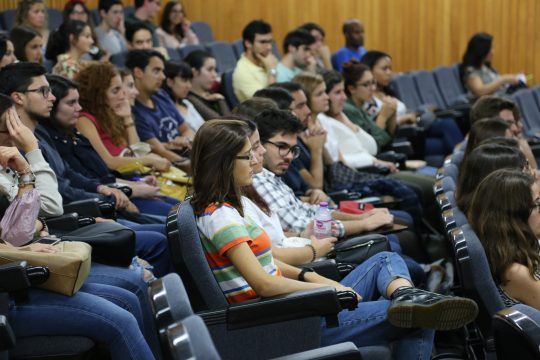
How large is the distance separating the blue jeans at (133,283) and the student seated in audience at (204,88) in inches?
91.5

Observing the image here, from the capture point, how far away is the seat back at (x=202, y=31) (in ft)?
25.5

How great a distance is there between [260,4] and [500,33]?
251cm

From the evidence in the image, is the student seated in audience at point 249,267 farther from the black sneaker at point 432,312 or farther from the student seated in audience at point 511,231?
the student seated in audience at point 511,231

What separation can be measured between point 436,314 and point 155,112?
2599 millimetres

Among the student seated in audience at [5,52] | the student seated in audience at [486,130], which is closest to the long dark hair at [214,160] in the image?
the student seated in audience at [5,52]

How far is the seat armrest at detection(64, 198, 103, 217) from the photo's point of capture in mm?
3146

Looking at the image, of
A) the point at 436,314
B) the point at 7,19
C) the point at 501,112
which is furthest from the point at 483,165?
the point at 7,19

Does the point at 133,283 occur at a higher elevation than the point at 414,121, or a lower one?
→ higher

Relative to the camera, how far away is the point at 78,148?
3.57 m

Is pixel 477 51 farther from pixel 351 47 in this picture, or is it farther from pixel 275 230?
pixel 275 230

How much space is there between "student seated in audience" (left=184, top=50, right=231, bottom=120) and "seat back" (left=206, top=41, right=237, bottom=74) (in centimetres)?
155

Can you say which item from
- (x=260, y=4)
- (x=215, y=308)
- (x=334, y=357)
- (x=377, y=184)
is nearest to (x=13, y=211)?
(x=215, y=308)

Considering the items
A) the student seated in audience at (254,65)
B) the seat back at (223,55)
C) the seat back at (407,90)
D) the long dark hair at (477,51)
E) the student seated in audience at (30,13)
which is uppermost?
the student seated in audience at (30,13)

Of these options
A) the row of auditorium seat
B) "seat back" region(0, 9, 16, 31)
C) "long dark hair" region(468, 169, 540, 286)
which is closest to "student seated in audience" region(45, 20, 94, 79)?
"seat back" region(0, 9, 16, 31)
